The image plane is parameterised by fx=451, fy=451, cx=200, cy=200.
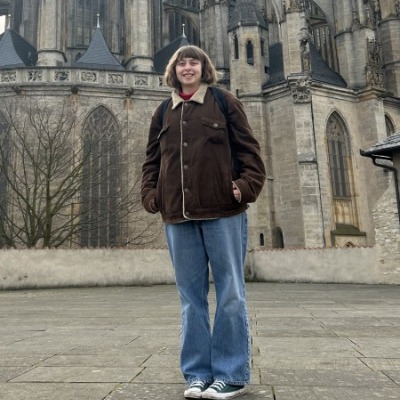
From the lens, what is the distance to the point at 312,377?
2.28 metres

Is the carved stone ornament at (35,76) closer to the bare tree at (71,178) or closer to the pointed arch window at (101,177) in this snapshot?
the bare tree at (71,178)

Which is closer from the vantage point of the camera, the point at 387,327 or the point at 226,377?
the point at 226,377

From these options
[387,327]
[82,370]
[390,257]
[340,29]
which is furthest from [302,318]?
[340,29]

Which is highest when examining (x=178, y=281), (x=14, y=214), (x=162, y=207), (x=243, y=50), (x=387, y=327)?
(x=243, y=50)

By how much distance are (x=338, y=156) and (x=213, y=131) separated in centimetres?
1928

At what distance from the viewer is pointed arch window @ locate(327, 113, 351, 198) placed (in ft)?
65.8

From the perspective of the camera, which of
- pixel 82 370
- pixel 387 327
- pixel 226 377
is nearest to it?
pixel 226 377

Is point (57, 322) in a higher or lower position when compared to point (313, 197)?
lower

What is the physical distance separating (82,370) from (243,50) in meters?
20.4

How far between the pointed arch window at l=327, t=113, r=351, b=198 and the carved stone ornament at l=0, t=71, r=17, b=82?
13923 millimetres

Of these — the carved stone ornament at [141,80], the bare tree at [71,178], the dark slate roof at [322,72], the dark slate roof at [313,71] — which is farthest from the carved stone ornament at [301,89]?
the bare tree at [71,178]

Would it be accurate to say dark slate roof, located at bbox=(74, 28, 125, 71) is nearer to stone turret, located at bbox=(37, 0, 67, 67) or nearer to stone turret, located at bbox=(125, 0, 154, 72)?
stone turret, located at bbox=(125, 0, 154, 72)

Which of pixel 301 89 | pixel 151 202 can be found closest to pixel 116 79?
pixel 301 89

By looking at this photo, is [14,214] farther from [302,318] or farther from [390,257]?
[302,318]
